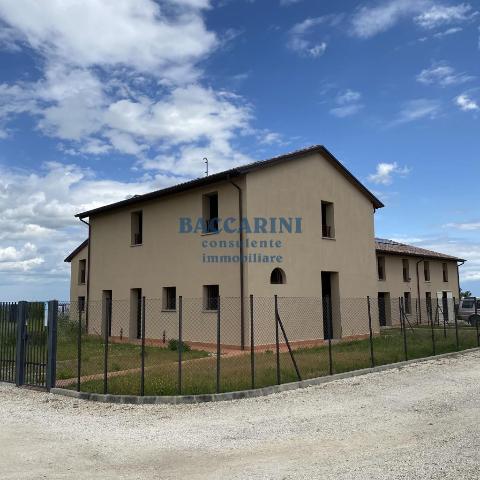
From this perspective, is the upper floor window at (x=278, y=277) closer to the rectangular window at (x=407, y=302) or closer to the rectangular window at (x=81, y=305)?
the rectangular window at (x=81, y=305)

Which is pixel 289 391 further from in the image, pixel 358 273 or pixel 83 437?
Result: pixel 358 273

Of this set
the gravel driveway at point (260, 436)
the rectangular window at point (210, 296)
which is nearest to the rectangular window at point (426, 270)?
the rectangular window at point (210, 296)

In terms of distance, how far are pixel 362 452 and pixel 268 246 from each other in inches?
483

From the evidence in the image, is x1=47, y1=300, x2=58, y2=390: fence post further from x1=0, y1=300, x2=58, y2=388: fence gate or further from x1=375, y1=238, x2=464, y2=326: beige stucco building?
x1=375, y1=238, x2=464, y2=326: beige stucco building

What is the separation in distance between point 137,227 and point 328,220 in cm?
870

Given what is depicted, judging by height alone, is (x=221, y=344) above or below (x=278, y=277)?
below

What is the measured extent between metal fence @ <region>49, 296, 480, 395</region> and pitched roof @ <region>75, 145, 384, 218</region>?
439 cm

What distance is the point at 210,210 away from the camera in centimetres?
1953

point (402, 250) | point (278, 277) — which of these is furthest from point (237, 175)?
point (402, 250)

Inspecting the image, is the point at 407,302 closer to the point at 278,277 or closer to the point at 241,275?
the point at 278,277

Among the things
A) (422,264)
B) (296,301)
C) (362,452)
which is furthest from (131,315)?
(422,264)

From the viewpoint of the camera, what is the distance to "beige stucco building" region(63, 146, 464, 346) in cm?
1772

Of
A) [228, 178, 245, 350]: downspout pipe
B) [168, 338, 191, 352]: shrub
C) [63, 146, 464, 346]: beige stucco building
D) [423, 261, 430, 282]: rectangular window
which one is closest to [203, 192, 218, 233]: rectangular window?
[63, 146, 464, 346]: beige stucco building

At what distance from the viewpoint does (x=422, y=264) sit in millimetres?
34625
